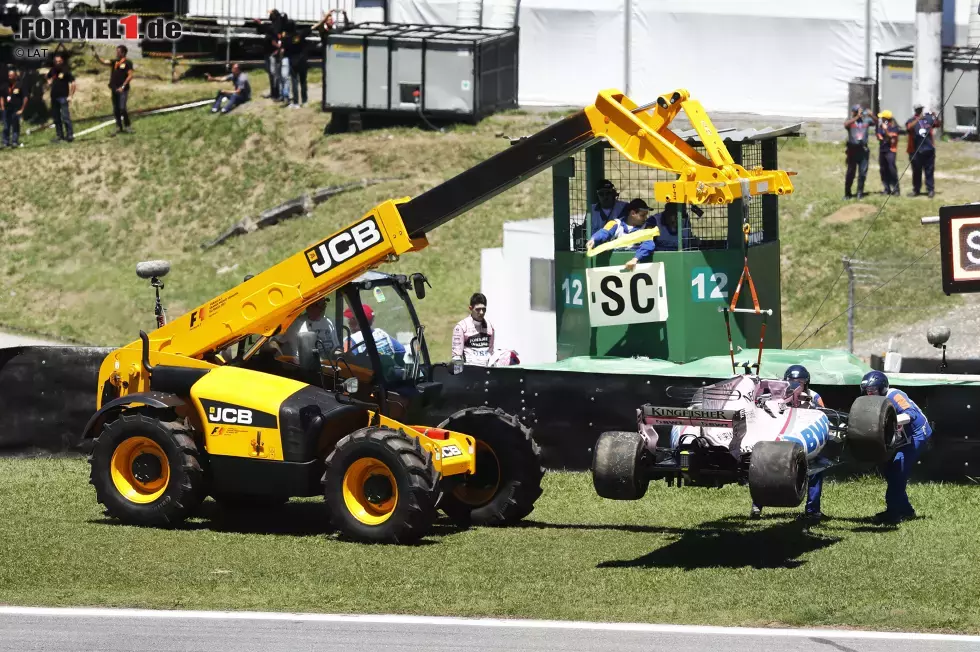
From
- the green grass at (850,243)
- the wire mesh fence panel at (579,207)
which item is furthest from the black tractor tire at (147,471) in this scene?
the green grass at (850,243)

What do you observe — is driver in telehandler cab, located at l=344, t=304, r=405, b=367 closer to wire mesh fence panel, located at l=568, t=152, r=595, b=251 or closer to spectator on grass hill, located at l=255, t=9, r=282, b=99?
wire mesh fence panel, located at l=568, t=152, r=595, b=251

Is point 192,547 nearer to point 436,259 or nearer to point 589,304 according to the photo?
point 589,304

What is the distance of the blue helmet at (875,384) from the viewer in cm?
1488

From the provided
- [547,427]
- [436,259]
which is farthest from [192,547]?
[436,259]

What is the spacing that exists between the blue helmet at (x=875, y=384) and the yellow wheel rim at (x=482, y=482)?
11.1ft

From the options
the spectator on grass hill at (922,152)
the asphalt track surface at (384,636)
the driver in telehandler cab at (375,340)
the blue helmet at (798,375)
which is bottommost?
the asphalt track surface at (384,636)

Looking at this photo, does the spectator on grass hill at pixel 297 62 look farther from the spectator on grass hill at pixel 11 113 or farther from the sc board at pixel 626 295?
the sc board at pixel 626 295

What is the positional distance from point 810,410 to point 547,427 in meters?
4.35

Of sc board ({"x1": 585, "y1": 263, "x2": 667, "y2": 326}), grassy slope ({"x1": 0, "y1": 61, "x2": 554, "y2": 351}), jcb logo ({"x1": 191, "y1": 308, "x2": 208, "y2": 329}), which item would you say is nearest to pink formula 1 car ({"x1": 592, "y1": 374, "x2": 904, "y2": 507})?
jcb logo ({"x1": 191, "y1": 308, "x2": 208, "y2": 329})

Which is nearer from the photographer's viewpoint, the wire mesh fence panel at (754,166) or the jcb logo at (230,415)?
the jcb logo at (230,415)

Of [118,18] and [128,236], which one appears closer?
[128,236]

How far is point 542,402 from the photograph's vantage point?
691 inches

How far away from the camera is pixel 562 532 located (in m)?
14.9

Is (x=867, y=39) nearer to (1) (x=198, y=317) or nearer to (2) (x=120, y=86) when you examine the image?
(2) (x=120, y=86)
